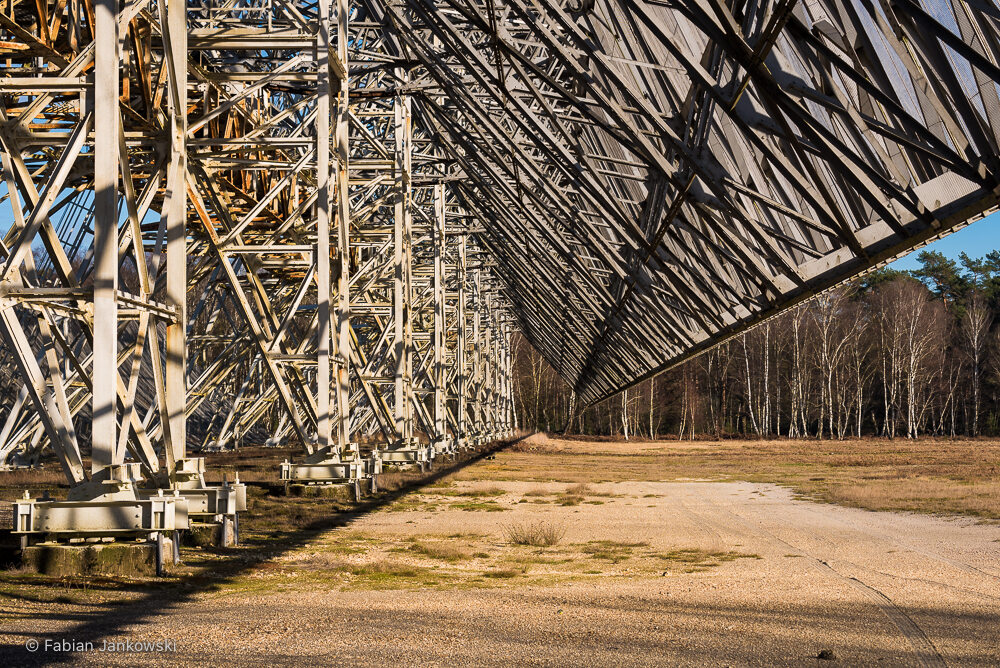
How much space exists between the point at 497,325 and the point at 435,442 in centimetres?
3027

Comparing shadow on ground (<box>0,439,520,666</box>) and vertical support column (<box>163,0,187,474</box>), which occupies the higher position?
vertical support column (<box>163,0,187,474</box>)

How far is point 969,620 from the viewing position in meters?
7.49

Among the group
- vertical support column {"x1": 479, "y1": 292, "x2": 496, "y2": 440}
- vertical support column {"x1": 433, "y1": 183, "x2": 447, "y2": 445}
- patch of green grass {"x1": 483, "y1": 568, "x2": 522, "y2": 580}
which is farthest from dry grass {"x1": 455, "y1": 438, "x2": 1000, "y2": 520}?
patch of green grass {"x1": 483, "y1": 568, "x2": 522, "y2": 580}

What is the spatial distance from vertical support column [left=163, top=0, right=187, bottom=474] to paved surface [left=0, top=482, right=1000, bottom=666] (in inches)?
123

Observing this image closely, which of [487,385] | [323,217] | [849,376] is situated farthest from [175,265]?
[849,376]

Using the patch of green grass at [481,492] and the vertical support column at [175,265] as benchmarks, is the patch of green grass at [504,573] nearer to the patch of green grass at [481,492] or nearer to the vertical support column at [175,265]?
the vertical support column at [175,265]

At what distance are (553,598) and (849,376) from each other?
65.6m

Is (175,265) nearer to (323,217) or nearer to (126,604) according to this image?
(126,604)

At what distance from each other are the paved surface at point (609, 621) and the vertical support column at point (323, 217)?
297 inches

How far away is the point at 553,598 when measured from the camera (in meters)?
8.23

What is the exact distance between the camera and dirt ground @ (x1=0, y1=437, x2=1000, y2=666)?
6.14 metres

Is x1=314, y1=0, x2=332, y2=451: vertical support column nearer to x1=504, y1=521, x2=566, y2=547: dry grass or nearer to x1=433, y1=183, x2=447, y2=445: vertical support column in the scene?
x1=504, y1=521, x2=566, y2=547: dry grass

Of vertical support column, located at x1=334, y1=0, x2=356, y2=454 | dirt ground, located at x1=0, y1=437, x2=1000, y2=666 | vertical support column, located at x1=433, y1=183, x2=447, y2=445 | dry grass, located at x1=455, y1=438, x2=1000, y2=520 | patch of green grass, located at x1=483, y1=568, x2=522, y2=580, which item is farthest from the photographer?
vertical support column, located at x1=433, y1=183, x2=447, y2=445

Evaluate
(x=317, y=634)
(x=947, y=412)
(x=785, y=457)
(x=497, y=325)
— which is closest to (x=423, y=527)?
(x=317, y=634)
